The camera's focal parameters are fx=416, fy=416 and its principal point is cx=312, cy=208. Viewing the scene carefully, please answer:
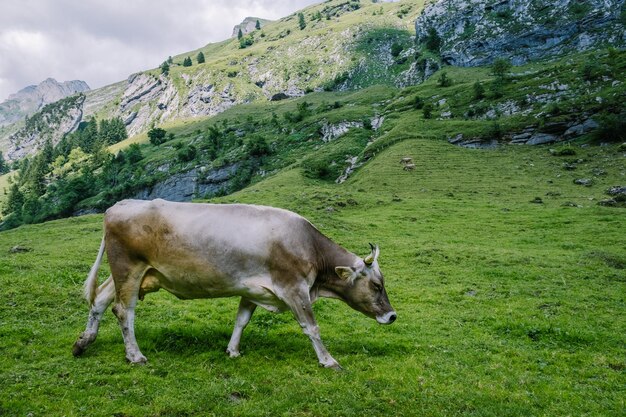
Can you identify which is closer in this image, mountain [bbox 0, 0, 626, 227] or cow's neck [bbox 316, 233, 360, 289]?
cow's neck [bbox 316, 233, 360, 289]

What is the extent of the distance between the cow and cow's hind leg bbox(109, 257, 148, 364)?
0.07 feet

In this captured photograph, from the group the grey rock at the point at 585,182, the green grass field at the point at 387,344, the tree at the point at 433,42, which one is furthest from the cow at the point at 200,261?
the tree at the point at 433,42

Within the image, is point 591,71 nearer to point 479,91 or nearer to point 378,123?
point 479,91

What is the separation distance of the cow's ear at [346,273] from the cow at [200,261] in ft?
2.16

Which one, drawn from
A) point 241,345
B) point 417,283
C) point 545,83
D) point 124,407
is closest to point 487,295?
point 417,283

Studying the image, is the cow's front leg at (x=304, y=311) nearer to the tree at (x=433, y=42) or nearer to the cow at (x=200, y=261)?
the cow at (x=200, y=261)

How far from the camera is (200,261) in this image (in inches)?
358

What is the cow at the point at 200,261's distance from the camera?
914 centimetres

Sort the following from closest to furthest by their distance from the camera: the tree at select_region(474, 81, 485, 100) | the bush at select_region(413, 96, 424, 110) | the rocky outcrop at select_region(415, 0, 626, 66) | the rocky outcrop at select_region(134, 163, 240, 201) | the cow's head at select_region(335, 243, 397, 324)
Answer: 1. the cow's head at select_region(335, 243, 397, 324)
2. the tree at select_region(474, 81, 485, 100)
3. the bush at select_region(413, 96, 424, 110)
4. the rocky outcrop at select_region(134, 163, 240, 201)
5. the rocky outcrop at select_region(415, 0, 626, 66)

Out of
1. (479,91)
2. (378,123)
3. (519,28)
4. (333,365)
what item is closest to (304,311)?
(333,365)

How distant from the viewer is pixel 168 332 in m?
10.9

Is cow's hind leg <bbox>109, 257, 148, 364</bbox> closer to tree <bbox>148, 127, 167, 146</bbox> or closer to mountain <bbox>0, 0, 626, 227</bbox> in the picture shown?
mountain <bbox>0, 0, 626, 227</bbox>

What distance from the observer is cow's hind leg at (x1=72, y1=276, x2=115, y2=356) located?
935 cm

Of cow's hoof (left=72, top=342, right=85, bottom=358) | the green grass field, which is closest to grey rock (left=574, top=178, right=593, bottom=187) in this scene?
the green grass field
